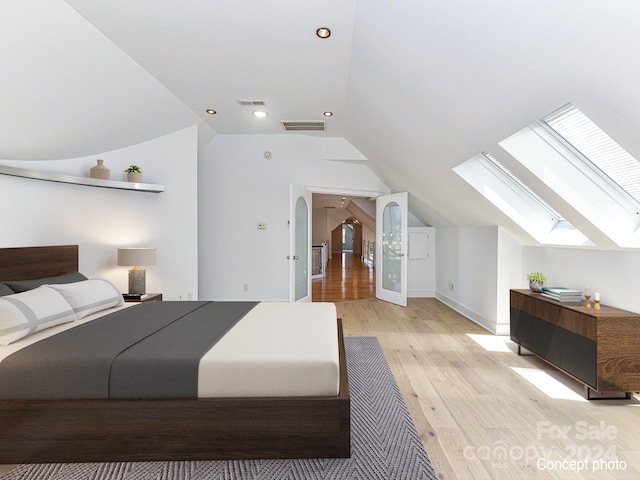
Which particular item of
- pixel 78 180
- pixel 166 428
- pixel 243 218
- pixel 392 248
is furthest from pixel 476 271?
pixel 78 180

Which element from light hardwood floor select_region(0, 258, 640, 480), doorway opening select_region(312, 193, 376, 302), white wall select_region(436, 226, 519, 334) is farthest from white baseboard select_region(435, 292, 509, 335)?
doorway opening select_region(312, 193, 376, 302)

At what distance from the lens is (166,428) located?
5.90ft

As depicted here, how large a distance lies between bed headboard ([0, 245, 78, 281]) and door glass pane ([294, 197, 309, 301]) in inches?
113

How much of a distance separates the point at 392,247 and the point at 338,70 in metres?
3.48

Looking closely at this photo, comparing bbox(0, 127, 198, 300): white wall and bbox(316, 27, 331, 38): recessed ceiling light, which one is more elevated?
bbox(316, 27, 331, 38): recessed ceiling light

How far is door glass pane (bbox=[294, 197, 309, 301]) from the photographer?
5518mm

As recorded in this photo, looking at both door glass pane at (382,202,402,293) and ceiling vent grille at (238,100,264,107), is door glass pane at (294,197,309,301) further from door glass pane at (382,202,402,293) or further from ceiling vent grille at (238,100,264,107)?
ceiling vent grille at (238,100,264,107)

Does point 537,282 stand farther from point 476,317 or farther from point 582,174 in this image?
point 476,317

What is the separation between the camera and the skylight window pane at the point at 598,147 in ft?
7.22

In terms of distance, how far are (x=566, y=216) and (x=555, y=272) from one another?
0.91 meters

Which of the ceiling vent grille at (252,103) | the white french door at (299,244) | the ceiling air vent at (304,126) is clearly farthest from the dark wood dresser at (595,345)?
the ceiling vent grille at (252,103)

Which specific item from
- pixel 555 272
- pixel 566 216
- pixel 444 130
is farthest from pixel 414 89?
pixel 555 272

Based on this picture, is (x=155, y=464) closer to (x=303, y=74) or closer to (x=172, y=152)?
(x=303, y=74)

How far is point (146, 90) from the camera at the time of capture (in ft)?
11.7
